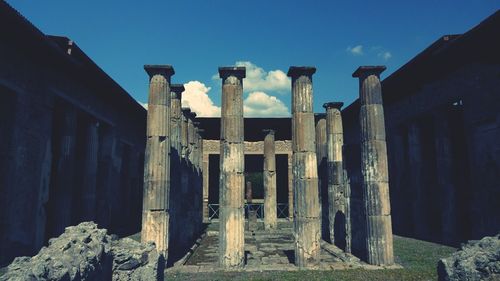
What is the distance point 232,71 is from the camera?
9.03 metres

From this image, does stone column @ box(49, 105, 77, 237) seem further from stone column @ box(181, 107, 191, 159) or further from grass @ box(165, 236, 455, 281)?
grass @ box(165, 236, 455, 281)

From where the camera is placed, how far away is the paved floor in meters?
8.24

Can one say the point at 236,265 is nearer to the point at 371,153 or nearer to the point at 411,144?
the point at 371,153

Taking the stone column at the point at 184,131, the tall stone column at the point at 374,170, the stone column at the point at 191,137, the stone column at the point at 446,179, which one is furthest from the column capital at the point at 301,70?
the stone column at the point at 446,179

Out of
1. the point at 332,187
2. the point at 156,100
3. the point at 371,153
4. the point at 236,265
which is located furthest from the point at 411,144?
the point at 156,100

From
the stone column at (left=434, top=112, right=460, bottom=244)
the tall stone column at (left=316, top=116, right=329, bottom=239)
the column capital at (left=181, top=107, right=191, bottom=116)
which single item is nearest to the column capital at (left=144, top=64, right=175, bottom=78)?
the column capital at (left=181, top=107, right=191, bottom=116)

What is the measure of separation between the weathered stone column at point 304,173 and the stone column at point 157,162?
353 cm

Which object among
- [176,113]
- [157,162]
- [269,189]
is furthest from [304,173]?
[269,189]

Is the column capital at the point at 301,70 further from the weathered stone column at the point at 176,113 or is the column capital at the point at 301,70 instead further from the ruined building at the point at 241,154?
the weathered stone column at the point at 176,113

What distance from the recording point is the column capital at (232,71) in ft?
29.5

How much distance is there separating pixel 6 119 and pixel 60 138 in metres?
2.66

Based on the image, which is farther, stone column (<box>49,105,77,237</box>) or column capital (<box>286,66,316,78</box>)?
stone column (<box>49,105,77,237</box>)

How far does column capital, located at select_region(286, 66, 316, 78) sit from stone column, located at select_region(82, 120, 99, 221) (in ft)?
28.1

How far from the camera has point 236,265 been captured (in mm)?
8258
